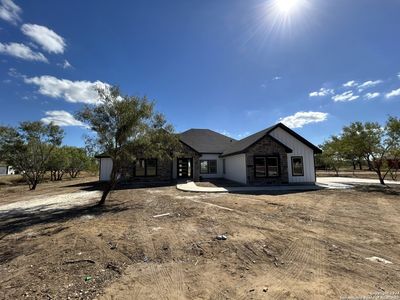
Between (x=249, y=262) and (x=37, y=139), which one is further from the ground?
(x=37, y=139)

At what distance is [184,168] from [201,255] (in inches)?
743

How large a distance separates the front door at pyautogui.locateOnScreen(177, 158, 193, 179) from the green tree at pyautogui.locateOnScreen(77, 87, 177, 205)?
38.6ft

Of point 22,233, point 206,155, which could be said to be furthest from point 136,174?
point 22,233

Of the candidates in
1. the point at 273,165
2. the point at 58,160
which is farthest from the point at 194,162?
the point at 58,160

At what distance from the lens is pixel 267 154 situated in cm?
1920

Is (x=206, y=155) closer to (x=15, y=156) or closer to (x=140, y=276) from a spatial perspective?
(x=15, y=156)

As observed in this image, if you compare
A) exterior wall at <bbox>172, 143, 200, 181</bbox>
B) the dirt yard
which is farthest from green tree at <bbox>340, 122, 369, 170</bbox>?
exterior wall at <bbox>172, 143, 200, 181</bbox>

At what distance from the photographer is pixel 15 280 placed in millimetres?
3971

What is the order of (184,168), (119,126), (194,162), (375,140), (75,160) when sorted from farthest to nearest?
(75,160) < (184,168) < (194,162) < (375,140) < (119,126)

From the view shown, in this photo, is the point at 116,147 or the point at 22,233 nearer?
the point at 22,233

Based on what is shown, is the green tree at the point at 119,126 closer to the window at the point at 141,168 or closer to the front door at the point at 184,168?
the window at the point at 141,168

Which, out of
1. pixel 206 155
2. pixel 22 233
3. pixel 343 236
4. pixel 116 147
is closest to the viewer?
pixel 343 236

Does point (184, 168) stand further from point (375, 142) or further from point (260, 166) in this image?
point (375, 142)

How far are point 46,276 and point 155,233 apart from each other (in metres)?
2.80
